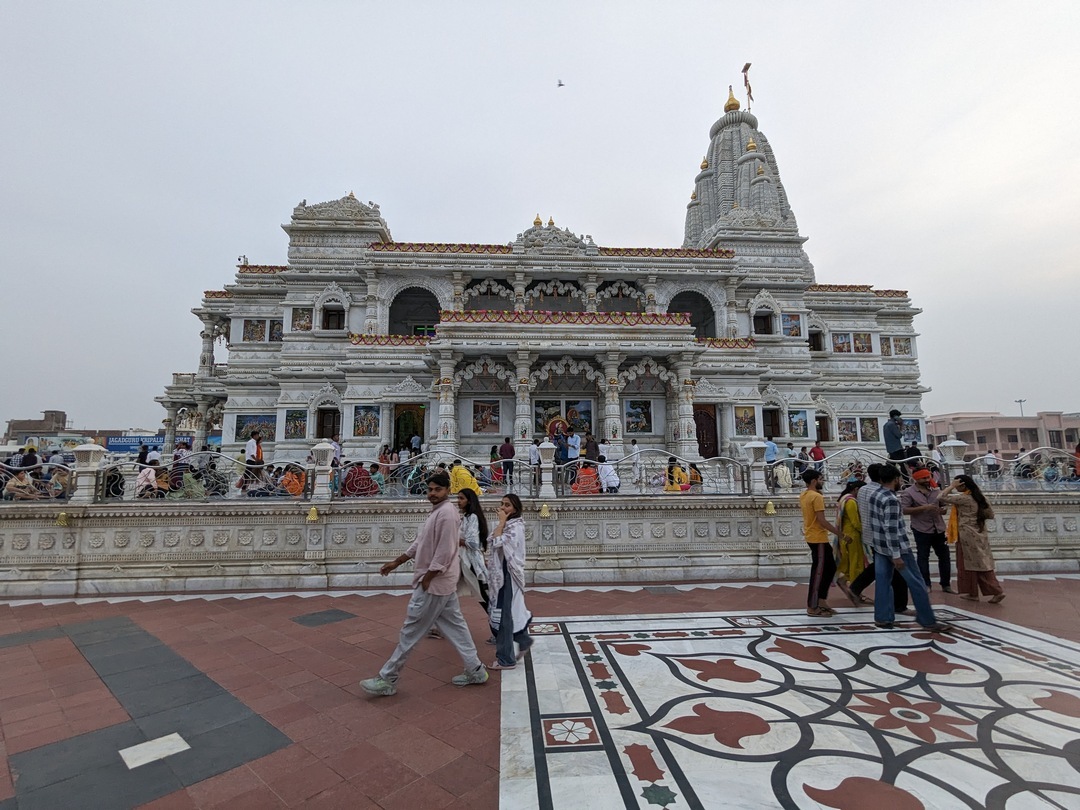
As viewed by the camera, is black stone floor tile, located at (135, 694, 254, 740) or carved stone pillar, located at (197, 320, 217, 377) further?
carved stone pillar, located at (197, 320, 217, 377)

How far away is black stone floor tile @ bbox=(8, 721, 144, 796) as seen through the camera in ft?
8.60

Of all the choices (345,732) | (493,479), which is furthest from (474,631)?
(493,479)

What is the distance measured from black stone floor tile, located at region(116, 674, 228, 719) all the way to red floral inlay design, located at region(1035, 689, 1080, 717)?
573 cm

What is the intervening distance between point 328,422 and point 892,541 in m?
19.6

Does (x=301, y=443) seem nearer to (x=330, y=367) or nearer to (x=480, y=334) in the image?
(x=330, y=367)

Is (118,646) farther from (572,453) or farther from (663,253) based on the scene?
(663,253)

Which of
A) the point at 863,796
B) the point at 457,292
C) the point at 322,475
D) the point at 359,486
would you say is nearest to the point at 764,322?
the point at 457,292

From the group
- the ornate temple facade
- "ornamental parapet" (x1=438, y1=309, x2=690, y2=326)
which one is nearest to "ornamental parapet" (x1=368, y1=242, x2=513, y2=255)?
the ornate temple facade

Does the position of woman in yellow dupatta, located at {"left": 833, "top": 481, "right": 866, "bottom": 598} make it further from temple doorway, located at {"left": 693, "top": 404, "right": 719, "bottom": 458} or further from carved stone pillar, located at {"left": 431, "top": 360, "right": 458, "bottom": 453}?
temple doorway, located at {"left": 693, "top": 404, "right": 719, "bottom": 458}

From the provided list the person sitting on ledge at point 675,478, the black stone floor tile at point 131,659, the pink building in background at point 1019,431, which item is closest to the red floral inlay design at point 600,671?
the black stone floor tile at point 131,659

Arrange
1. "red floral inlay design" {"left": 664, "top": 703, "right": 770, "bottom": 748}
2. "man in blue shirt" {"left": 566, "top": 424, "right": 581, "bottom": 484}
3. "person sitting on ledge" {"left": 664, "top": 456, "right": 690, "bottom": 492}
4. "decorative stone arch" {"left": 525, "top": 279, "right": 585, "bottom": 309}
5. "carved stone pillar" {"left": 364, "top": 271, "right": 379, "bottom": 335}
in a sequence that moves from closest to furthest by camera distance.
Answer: "red floral inlay design" {"left": 664, "top": 703, "right": 770, "bottom": 748}
"man in blue shirt" {"left": 566, "top": 424, "right": 581, "bottom": 484}
"person sitting on ledge" {"left": 664, "top": 456, "right": 690, "bottom": 492}
"carved stone pillar" {"left": 364, "top": 271, "right": 379, "bottom": 335}
"decorative stone arch" {"left": 525, "top": 279, "right": 585, "bottom": 309}

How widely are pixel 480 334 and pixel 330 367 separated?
7747 millimetres

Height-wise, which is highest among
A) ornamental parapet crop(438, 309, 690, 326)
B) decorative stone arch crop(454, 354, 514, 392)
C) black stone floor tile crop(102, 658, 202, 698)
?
ornamental parapet crop(438, 309, 690, 326)

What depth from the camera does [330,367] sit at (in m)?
20.3
